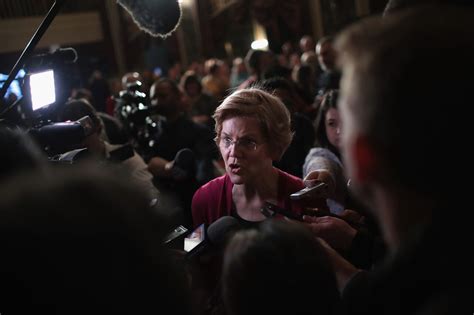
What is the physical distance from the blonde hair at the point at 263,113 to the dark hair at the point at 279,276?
3.59 feet

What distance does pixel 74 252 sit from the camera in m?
0.59

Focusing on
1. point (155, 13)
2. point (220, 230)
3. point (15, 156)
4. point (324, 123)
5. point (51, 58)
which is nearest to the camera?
point (15, 156)

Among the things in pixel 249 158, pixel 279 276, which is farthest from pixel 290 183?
pixel 279 276

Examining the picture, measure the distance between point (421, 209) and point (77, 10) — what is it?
573 inches

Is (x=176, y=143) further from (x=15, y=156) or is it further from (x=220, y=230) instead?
(x=15, y=156)

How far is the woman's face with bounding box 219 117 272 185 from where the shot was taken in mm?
1964

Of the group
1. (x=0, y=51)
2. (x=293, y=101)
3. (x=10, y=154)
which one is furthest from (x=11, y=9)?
(x=10, y=154)

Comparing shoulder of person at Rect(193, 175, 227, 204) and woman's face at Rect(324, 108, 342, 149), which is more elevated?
woman's face at Rect(324, 108, 342, 149)

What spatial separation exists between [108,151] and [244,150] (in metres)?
1.14

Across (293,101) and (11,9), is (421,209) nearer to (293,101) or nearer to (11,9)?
(293,101)

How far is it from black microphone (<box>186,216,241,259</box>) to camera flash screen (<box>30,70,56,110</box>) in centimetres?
132

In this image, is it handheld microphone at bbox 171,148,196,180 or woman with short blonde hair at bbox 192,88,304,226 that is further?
handheld microphone at bbox 171,148,196,180

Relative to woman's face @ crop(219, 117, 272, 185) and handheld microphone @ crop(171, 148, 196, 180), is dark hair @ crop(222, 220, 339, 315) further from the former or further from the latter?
handheld microphone @ crop(171, 148, 196, 180)

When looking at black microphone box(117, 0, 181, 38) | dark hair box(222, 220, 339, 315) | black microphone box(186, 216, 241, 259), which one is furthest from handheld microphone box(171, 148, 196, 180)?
dark hair box(222, 220, 339, 315)
